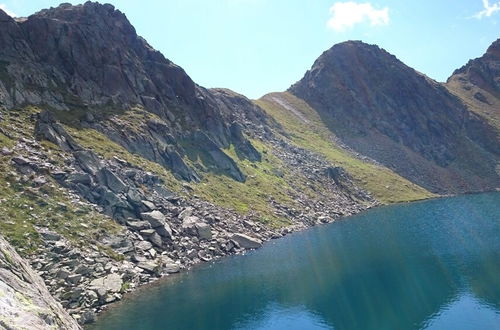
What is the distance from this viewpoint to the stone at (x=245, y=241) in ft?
367

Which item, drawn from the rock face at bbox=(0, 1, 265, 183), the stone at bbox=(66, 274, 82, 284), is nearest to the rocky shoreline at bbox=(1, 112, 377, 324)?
the stone at bbox=(66, 274, 82, 284)

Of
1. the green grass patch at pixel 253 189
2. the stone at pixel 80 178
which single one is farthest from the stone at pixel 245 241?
the stone at pixel 80 178

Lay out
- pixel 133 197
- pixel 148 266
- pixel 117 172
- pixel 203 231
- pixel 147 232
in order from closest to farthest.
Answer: pixel 148 266
pixel 147 232
pixel 133 197
pixel 203 231
pixel 117 172

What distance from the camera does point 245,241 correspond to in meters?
113

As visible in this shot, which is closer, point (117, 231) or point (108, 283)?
point (108, 283)

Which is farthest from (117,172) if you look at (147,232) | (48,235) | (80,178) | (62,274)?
(62,274)

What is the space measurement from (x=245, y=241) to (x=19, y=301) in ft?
310

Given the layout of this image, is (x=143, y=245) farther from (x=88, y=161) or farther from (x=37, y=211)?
(x=88, y=161)

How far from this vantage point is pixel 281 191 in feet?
547

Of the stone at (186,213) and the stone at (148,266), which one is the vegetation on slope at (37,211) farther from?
the stone at (186,213)

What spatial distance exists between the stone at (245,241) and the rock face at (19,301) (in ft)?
285

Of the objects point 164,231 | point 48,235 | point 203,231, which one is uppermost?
point 48,235

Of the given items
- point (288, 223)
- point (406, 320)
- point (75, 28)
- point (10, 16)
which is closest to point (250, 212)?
point (288, 223)

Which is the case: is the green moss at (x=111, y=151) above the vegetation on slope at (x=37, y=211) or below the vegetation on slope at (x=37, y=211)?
above
